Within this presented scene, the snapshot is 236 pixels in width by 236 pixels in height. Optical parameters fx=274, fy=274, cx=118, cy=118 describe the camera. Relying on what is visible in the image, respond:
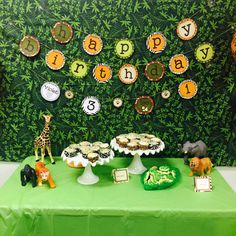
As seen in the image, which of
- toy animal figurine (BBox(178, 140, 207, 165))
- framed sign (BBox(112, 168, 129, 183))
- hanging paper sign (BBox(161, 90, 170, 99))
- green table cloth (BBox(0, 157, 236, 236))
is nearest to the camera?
green table cloth (BBox(0, 157, 236, 236))

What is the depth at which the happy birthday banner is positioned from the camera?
1.67 m

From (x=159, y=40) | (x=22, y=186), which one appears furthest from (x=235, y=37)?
(x=22, y=186)

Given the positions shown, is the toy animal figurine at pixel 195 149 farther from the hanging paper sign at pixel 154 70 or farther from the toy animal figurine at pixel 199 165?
the hanging paper sign at pixel 154 70

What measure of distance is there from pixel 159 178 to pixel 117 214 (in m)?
0.31

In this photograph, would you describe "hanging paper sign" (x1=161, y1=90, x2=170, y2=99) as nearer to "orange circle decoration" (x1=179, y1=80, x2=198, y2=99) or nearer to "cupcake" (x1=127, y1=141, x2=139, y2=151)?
"orange circle decoration" (x1=179, y1=80, x2=198, y2=99)

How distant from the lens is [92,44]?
168 cm

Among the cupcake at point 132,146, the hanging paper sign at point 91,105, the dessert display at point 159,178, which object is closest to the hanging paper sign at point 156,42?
the hanging paper sign at point 91,105

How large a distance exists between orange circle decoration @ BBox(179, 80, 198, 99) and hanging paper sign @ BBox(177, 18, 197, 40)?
0.89ft

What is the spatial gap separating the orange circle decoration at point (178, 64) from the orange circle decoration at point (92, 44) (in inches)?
17.8


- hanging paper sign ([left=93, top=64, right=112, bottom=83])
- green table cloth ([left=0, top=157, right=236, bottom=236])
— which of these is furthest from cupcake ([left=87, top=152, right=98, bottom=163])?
hanging paper sign ([left=93, top=64, right=112, bottom=83])

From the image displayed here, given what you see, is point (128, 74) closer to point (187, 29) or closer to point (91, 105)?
point (91, 105)

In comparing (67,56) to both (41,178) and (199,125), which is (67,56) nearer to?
(41,178)

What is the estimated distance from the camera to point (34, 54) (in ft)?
5.57

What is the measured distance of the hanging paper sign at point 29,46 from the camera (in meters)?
1.68
